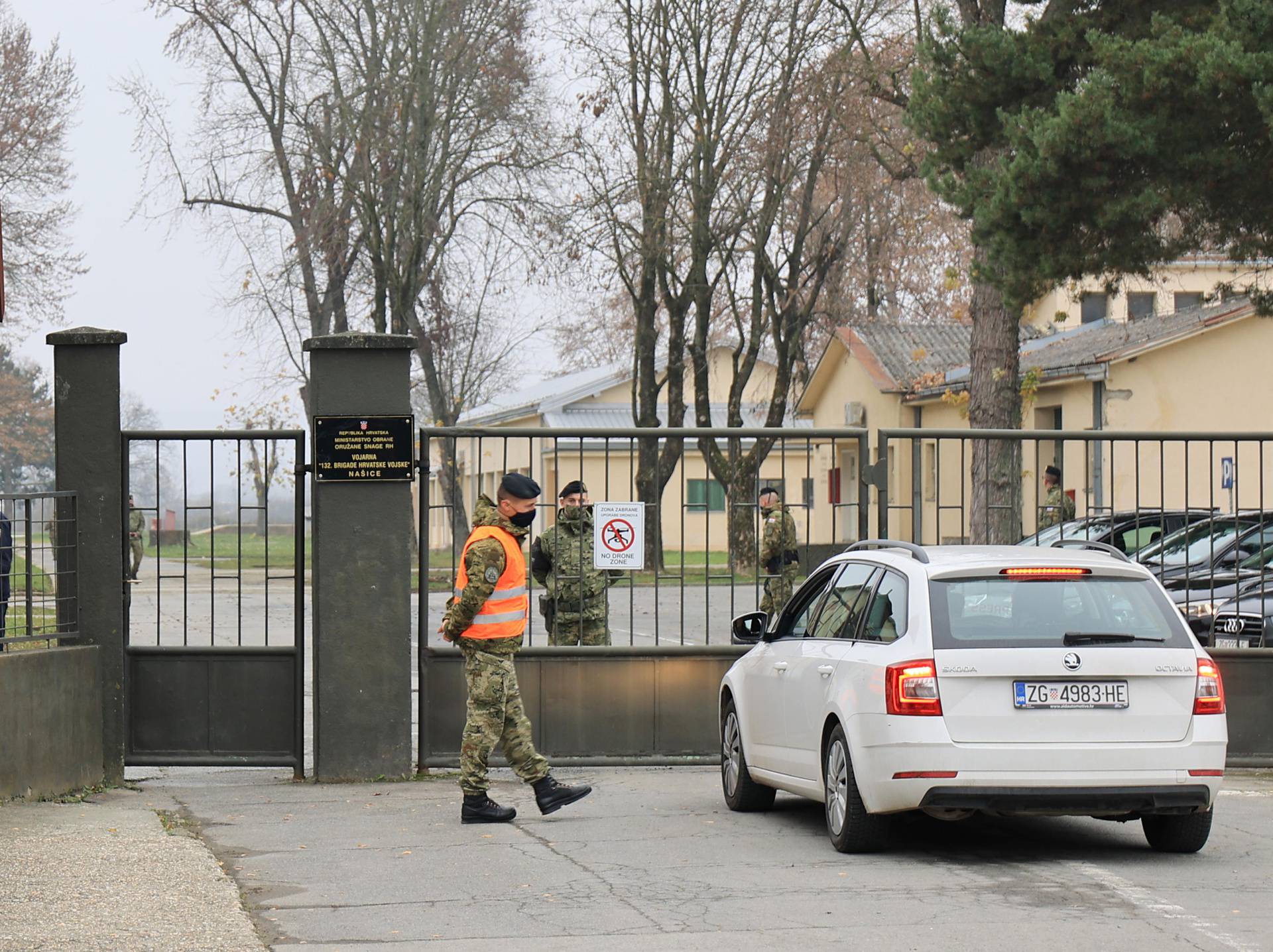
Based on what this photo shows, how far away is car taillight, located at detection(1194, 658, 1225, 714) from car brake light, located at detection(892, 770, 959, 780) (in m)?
1.16

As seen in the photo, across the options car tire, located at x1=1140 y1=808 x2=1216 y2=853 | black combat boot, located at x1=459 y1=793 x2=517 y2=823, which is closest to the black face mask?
black combat boot, located at x1=459 y1=793 x2=517 y2=823

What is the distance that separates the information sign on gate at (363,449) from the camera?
10594 millimetres

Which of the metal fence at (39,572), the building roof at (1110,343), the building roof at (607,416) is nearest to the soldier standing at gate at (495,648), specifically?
the metal fence at (39,572)

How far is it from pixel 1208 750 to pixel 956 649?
1.21 meters

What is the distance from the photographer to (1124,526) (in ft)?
39.6

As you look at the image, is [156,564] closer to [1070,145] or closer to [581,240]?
[1070,145]

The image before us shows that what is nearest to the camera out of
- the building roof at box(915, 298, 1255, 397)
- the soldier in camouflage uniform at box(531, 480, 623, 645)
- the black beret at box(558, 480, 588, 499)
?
the soldier in camouflage uniform at box(531, 480, 623, 645)

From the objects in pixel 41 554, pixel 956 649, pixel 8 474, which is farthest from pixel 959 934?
pixel 8 474

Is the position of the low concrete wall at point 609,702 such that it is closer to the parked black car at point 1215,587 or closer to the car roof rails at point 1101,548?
the parked black car at point 1215,587

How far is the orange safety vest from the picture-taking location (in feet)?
29.6

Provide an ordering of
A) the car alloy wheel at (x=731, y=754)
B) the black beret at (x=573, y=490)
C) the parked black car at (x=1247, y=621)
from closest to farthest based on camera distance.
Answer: the car alloy wheel at (x=731, y=754) → the black beret at (x=573, y=490) → the parked black car at (x=1247, y=621)

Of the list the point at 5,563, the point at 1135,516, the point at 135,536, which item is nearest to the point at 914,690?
the point at 1135,516

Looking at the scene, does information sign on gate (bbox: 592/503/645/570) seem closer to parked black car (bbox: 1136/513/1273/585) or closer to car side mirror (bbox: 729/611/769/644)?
car side mirror (bbox: 729/611/769/644)

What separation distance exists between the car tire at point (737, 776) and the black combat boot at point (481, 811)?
4.15 ft
